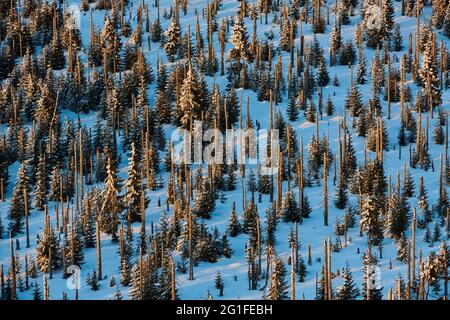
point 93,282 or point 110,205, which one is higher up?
point 110,205

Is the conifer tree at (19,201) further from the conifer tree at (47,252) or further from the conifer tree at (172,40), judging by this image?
the conifer tree at (172,40)

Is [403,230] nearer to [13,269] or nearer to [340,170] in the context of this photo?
[340,170]

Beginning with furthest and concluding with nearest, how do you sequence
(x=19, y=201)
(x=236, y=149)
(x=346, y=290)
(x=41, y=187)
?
(x=236, y=149) → (x=41, y=187) → (x=19, y=201) → (x=346, y=290)

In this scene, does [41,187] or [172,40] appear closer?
[41,187]

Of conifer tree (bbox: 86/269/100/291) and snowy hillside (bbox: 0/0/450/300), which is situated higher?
snowy hillside (bbox: 0/0/450/300)

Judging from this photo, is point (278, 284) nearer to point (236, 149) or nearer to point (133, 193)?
point (133, 193)

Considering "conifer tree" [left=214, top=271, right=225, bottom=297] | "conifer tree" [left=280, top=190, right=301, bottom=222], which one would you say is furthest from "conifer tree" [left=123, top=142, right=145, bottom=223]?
"conifer tree" [left=214, top=271, right=225, bottom=297]

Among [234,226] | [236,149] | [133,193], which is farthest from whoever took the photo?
[236,149]

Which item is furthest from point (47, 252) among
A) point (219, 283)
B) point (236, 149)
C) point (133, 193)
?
point (236, 149)

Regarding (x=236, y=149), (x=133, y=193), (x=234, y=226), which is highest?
(x=236, y=149)

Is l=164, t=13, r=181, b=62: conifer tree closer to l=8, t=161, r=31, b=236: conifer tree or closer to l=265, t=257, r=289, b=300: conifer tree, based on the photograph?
l=8, t=161, r=31, b=236: conifer tree
